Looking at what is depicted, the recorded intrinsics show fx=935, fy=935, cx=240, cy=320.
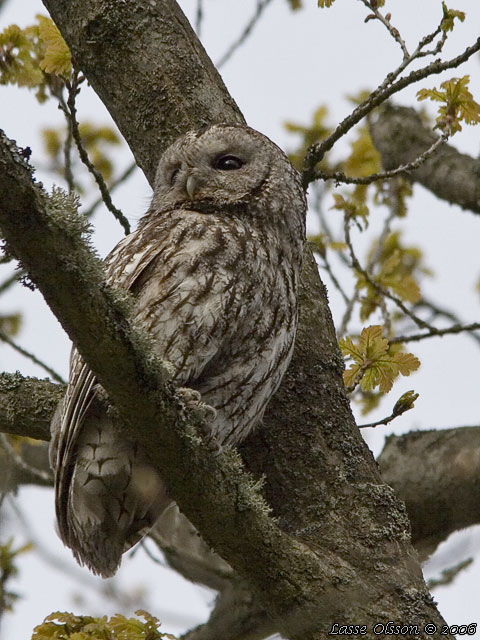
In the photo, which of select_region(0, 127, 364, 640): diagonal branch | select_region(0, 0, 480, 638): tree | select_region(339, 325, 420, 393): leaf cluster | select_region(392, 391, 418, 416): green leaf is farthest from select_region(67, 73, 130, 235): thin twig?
select_region(0, 127, 364, 640): diagonal branch

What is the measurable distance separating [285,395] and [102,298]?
140cm

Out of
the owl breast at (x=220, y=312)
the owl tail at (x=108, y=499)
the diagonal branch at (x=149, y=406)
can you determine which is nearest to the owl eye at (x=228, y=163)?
the owl breast at (x=220, y=312)

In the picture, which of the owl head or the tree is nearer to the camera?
the tree

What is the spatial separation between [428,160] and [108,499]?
109 inches

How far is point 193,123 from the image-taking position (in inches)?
146

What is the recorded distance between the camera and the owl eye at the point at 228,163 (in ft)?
12.7

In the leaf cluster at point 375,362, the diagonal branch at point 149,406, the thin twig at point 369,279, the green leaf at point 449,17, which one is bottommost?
the diagonal branch at point 149,406

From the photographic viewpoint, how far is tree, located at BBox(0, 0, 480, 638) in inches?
84.6

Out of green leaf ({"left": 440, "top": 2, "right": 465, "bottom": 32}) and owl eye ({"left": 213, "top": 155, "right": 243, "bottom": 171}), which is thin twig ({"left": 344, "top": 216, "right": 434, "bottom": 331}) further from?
green leaf ({"left": 440, "top": 2, "right": 465, "bottom": 32})

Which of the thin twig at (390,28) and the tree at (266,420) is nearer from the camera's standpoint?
the tree at (266,420)

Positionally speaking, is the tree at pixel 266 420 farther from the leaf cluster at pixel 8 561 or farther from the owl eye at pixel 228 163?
the leaf cluster at pixel 8 561

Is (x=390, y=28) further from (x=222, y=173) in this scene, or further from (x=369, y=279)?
(x=369, y=279)

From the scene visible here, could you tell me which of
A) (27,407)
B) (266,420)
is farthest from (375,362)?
(27,407)

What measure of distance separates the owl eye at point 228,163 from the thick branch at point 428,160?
3.94ft
